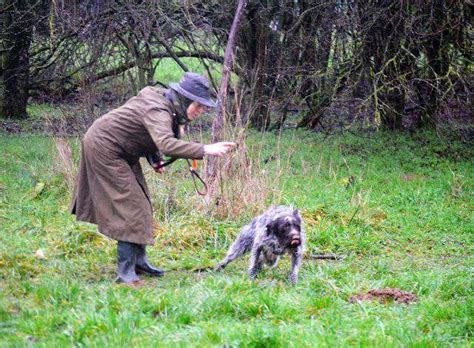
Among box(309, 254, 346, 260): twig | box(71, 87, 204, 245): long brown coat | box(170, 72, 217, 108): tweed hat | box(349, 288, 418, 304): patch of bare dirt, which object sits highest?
box(170, 72, 217, 108): tweed hat

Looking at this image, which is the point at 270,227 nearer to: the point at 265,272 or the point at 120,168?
the point at 265,272

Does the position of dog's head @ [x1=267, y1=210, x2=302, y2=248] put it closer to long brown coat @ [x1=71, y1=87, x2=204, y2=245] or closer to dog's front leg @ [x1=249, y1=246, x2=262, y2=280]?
Answer: dog's front leg @ [x1=249, y1=246, x2=262, y2=280]

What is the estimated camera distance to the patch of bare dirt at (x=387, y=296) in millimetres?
6422

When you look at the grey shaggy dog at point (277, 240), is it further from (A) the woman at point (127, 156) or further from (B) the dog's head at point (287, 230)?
(A) the woman at point (127, 156)

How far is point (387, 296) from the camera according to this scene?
6.52 m

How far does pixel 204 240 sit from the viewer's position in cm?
883

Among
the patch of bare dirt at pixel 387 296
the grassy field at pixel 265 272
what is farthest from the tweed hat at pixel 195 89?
the patch of bare dirt at pixel 387 296

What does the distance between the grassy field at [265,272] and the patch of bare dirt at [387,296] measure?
91 millimetres

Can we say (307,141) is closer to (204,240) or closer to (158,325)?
(204,240)

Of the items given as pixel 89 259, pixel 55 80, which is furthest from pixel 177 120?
pixel 55 80

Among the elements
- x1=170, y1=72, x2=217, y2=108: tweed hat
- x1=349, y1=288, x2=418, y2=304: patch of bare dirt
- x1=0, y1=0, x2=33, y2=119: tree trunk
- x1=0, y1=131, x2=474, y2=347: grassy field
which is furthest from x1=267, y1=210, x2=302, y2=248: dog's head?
x1=0, y1=0, x2=33, y2=119: tree trunk

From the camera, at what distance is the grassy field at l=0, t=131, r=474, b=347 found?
518 cm

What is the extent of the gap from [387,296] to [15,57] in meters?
12.9

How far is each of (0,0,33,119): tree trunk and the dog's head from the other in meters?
9.11
